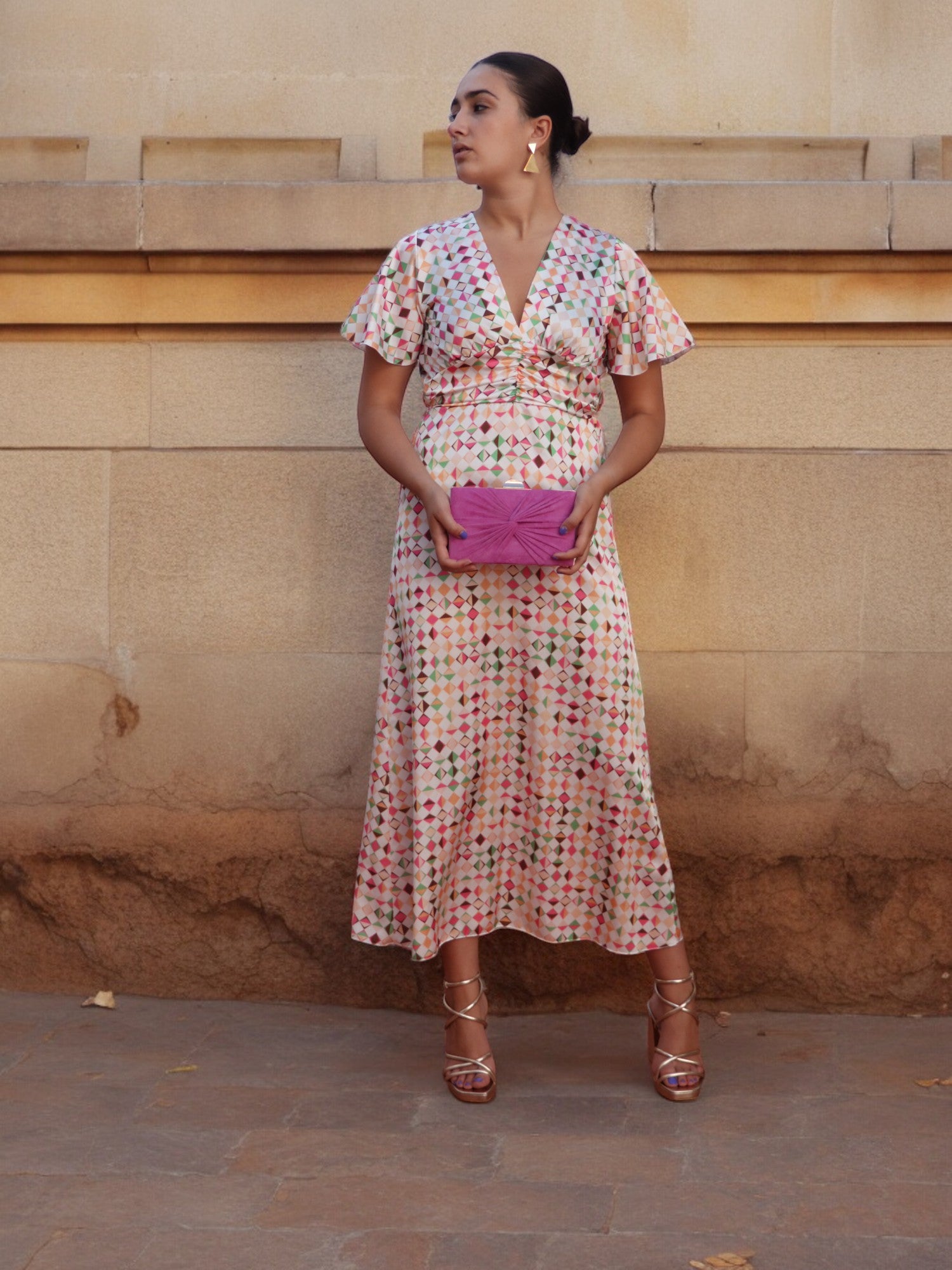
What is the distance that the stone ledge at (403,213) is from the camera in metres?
4.48

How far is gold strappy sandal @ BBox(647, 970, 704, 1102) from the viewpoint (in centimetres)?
395

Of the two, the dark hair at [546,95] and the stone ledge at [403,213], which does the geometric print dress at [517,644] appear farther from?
the stone ledge at [403,213]

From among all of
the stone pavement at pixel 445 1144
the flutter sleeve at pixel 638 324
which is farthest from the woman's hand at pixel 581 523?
the stone pavement at pixel 445 1144

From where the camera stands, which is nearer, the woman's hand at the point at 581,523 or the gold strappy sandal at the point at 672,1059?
the woman's hand at the point at 581,523

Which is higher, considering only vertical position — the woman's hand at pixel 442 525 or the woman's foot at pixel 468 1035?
the woman's hand at pixel 442 525

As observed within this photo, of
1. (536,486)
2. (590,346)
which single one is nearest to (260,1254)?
(536,486)

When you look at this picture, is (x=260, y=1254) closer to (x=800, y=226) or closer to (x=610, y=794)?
(x=610, y=794)

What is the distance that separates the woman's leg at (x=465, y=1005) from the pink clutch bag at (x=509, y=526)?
0.95 meters

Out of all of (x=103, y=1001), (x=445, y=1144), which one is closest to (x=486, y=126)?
(x=445, y=1144)

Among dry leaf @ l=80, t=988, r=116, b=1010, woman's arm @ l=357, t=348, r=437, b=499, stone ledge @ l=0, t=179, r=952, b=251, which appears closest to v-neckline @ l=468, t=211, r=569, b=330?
woman's arm @ l=357, t=348, r=437, b=499

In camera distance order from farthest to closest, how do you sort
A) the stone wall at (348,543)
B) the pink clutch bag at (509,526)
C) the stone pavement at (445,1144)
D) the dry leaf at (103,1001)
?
the dry leaf at (103,1001) → the stone wall at (348,543) → the pink clutch bag at (509,526) → the stone pavement at (445,1144)

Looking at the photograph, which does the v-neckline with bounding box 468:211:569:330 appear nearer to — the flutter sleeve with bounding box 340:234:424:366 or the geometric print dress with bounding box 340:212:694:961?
the geometric print dress with bounding box 340:212:694:961

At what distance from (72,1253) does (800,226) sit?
3038 millimetres

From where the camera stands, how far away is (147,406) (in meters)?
4.75
